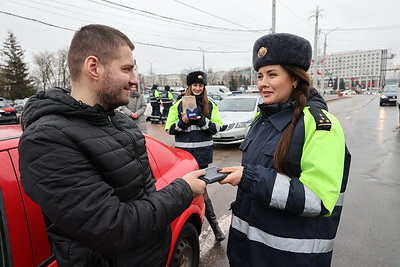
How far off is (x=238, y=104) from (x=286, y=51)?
792 cm

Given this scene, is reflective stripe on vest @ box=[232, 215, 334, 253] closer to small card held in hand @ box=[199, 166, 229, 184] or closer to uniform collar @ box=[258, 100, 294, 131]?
small card held in hand @ box=[199, 166, 229, 184]

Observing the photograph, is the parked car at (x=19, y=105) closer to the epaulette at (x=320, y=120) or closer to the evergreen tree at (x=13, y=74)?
the evergreen tree at (x=13, y=74)

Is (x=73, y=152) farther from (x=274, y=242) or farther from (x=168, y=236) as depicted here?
(x=274, y=242)

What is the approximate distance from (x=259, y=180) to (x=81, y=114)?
913 millimetres

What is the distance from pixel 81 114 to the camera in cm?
114

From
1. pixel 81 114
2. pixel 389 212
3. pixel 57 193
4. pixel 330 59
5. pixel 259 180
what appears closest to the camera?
pixel 57 193

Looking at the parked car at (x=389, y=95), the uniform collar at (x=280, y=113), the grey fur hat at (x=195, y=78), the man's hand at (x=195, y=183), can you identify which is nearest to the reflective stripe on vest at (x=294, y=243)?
the man's hand at (x=195, y=183)

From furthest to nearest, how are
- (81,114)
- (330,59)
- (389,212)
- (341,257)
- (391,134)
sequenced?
(330,59), (391,134), (389,212), (341,257), (81,114)

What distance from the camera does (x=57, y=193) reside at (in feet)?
3.21

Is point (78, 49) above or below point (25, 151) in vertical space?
above

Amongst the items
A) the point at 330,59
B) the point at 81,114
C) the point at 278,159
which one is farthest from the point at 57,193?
the point at 330,59

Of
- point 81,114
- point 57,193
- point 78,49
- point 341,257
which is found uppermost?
point 78,49

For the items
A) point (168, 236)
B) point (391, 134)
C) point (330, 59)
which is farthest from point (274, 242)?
point (330, 59)

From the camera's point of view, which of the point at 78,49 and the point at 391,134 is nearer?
the point at 78,49
